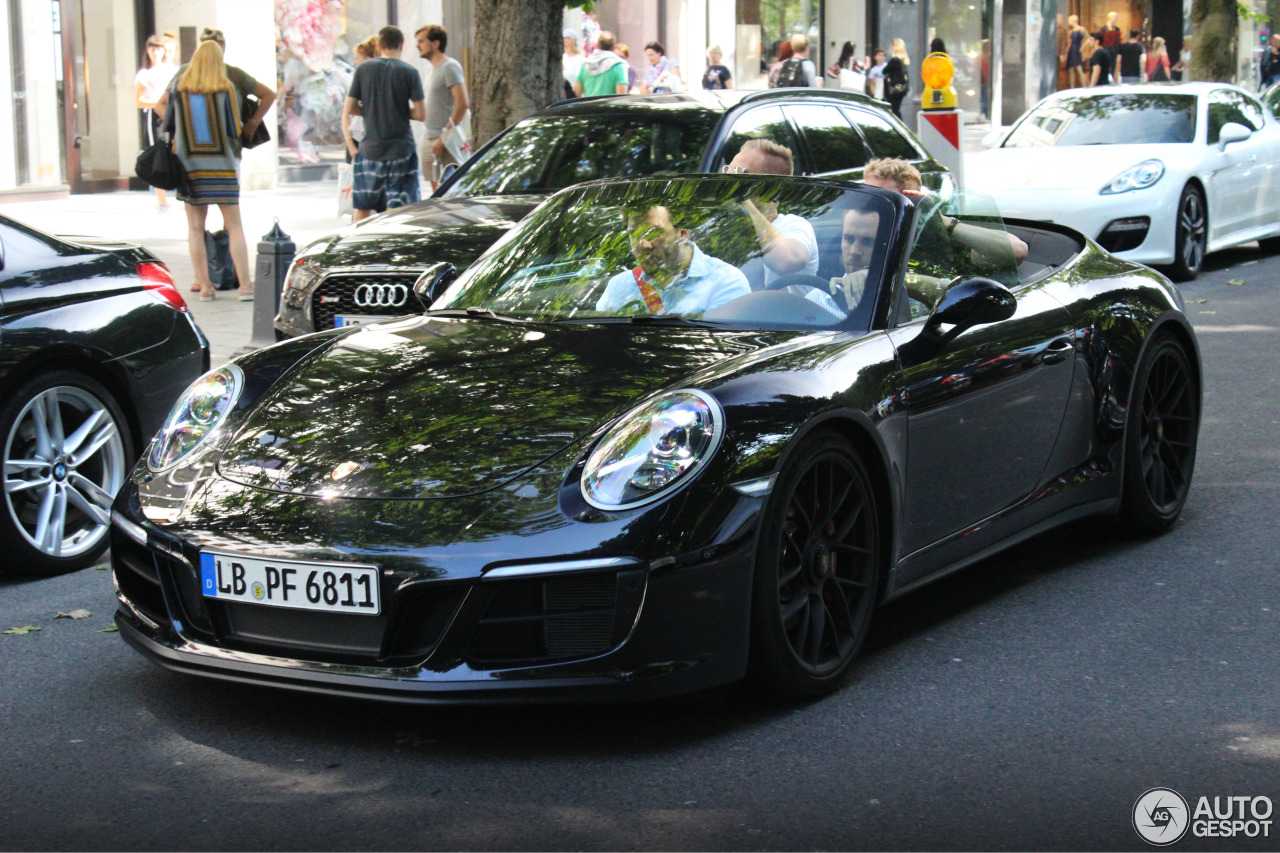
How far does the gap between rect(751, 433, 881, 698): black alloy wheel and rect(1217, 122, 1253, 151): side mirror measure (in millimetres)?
10526

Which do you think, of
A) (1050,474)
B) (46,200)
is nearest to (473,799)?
(1050,474)

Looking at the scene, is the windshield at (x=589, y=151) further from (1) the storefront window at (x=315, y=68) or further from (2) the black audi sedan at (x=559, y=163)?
(1) the storefront window at (x=315, y=68)

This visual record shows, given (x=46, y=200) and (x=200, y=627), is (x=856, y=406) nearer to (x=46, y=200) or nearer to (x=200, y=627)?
(x=200, y=627)

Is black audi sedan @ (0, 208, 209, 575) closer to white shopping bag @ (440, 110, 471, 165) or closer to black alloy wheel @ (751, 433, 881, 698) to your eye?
black alloy wheel @ (751, 433, 881, 698)

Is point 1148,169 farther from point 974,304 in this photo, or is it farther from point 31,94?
point 31,94

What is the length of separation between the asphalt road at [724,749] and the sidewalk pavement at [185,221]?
6.53 metres

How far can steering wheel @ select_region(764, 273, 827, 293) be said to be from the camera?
502cm

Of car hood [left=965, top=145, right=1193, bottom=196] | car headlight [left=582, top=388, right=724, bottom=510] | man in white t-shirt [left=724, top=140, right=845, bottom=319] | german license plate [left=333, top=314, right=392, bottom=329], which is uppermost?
car hood [left=965, top=145, right=1193, bottom=196]

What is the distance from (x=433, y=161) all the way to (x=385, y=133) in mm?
1580

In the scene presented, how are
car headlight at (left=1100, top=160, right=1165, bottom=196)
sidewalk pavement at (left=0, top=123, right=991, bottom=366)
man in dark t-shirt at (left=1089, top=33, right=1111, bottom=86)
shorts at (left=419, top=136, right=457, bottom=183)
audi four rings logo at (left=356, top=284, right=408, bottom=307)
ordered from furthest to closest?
man in dark t-shirt at (left=1089, top=33, right=1111, bottom=86)
shorts at (left=419, top=136, right=457, bottom=183)
car headlight at (left=1100, top=160, right=1165, bottom=196)
sidewalk pavement at (left=0, top=123, right=991, bottom=366)
audi four rings logo at (left=356, top=284, right=408, bottom=307)

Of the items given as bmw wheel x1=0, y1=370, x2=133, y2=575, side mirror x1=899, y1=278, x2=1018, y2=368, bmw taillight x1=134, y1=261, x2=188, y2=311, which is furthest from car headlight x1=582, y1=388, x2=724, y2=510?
bmw taillight x1=134, y1=261, x2=188, y2=311

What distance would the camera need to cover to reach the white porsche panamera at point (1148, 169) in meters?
13.2

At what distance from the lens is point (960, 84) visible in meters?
37.2

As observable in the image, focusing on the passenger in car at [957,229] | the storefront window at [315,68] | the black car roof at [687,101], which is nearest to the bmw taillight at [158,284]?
the passenger in car at [957,229]
